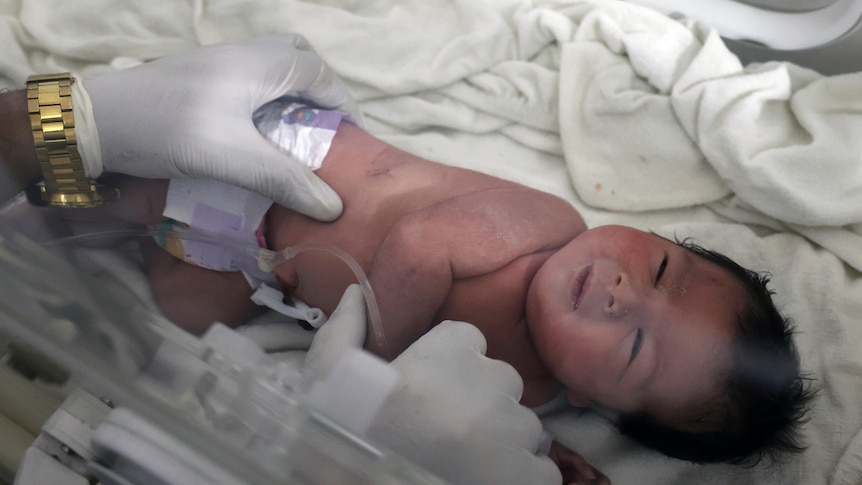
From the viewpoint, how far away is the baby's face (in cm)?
83

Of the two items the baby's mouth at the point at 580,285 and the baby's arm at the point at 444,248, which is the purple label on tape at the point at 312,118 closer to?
the baby's arm at the point at 444,248

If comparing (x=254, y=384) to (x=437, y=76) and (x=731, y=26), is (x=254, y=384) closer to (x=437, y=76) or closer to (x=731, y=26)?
(x=437, y=76)

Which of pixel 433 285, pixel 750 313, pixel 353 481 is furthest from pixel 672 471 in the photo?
pixel 353 481

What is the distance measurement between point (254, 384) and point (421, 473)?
161mm

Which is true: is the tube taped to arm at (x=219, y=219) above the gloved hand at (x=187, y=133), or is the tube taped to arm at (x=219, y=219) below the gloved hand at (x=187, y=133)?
below

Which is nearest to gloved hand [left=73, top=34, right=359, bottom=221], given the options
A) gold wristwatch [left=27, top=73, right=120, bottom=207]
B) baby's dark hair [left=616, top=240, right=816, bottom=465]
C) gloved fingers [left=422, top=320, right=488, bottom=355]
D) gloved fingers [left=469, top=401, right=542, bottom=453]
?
gold wristwatch [left=27, top=73, right=120, bottom=207]

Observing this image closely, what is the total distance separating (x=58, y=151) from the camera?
0.85m

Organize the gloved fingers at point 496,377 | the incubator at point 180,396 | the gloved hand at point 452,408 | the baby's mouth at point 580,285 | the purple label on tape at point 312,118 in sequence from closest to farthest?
the incubator at point 180,396, the gloved hand at point 452,408, the gloved fingers at point 496,377, the baby's mouth at point 580,285, the purple label on tape at point 312,118

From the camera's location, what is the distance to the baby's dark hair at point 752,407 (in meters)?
0.83

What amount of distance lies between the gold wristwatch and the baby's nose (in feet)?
2.21

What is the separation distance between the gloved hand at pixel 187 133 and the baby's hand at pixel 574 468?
Answer: 43cm

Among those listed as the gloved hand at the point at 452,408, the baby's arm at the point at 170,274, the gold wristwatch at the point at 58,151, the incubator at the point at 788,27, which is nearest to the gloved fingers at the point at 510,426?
the gloved hand at the point at 452,408

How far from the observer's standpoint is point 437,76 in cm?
123

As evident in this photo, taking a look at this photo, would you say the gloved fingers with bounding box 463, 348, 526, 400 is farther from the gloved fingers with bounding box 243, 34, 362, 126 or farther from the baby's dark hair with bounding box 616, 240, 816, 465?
the gloved fingers with bounding box 243, 34, 362, 126
